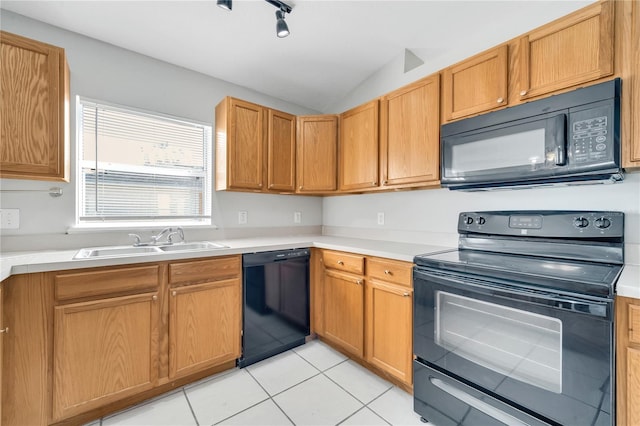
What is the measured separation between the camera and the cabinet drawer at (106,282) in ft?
4.86

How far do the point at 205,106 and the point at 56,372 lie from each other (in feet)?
7.14

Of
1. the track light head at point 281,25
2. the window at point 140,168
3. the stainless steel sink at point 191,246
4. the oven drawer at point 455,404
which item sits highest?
the track light head at point 281,25

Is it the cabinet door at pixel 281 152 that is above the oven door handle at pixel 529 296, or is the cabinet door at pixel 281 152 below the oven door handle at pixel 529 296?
above

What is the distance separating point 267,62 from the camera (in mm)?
2482

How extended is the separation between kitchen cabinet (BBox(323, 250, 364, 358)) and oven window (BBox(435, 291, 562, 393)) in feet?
2.19

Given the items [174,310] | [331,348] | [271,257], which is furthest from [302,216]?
[174,310]

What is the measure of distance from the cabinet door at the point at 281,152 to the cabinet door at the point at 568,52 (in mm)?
1876

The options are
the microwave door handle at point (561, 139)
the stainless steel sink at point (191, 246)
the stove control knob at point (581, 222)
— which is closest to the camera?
the microwave door handle at point (561, 139)

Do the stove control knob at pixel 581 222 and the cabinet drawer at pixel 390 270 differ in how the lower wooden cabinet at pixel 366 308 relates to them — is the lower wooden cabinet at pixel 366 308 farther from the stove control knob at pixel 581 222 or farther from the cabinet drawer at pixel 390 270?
the stove control knob at pixel 581 222

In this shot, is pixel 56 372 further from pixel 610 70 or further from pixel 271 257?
pixel 610 70

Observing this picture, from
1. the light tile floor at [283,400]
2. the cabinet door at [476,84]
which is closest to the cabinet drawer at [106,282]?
the light tile floor at [283,400]

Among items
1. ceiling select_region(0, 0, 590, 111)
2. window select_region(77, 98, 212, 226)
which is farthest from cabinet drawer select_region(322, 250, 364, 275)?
ceiling select_region(0, 0, 590, 111)

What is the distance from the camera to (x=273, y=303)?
2254 mm

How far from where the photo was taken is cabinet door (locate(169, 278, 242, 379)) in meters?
1.82
